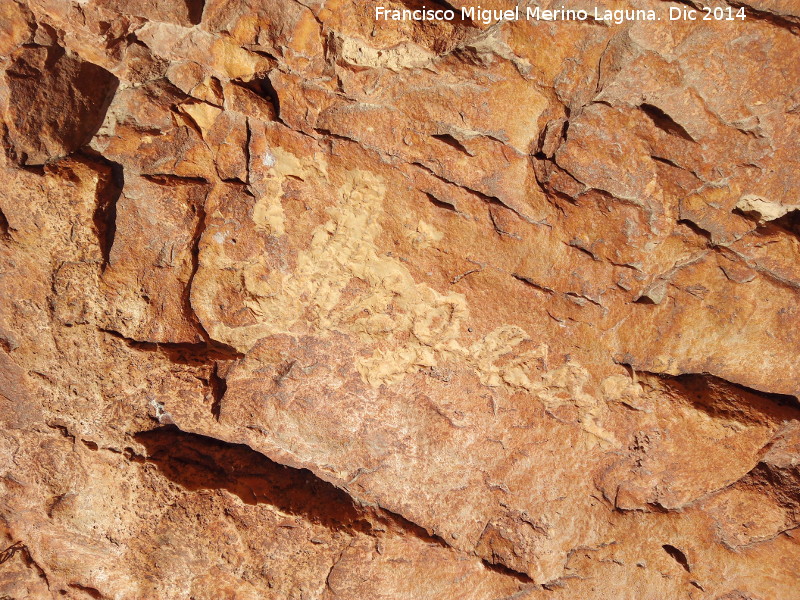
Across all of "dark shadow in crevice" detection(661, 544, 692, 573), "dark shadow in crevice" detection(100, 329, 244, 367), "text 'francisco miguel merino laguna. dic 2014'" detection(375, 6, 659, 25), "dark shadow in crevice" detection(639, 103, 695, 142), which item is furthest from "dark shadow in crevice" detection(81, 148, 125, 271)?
"dark shadow in crevice" detection(661, 544, 692, 573)

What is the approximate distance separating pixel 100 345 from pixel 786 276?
208 centimetres

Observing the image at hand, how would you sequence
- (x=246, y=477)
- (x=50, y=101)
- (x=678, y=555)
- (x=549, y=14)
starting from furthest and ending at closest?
1. (x=246, y=477)
2. (x=678, y=555)
3. (x=50, y=101)
4. (x=549, y=14)

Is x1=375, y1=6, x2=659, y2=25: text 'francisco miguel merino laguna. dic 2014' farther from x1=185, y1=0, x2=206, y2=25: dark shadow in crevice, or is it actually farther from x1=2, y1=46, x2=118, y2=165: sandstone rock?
x1=2, y1=46, x2=118, y2=165: sandstone rock

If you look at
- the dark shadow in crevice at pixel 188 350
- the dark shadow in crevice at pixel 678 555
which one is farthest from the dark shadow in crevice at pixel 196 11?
the dark shadow in crevice at pixel 678 555

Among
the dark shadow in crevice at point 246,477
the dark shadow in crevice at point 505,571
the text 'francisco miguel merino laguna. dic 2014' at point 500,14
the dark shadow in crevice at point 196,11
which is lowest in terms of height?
the dark shadow in crevice at point 505,571

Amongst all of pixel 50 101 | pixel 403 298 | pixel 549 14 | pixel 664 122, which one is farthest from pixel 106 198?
pixel 664 122

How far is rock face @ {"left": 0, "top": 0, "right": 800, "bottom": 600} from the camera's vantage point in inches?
60.1

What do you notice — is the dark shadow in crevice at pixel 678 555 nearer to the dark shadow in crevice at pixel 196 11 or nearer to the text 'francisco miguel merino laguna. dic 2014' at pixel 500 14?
the text 'francisco miguel merino laguna. dic 2014' at pixel 500 14

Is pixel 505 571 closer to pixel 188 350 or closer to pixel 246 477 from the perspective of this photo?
pixel 246 477

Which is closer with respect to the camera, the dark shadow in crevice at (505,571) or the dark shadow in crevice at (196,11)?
the dark shadow in crevice at (196,11)

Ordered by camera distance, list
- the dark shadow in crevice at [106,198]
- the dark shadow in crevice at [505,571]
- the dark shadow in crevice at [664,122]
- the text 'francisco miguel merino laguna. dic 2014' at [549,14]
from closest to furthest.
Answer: the text 'francisco miguel merino laguna. dic 2014' at [549,14] → the dark shadow in crevice at [664,122] → the dark shadow in crevice at [106,198] → the dark shadow in crevice at [505,571]

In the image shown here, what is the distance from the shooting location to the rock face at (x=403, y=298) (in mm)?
1526

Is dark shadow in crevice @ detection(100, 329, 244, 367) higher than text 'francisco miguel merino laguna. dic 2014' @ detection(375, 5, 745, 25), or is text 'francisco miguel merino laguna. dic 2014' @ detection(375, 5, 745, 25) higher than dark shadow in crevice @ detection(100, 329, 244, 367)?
text 'francisco miguel merino laguna. dic 2014' @ detection(375, 5, 745, 25)

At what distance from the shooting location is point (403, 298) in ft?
5.47
